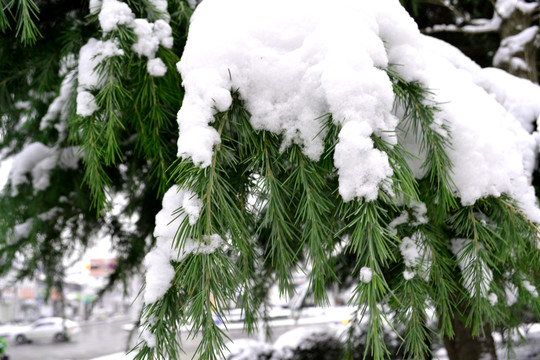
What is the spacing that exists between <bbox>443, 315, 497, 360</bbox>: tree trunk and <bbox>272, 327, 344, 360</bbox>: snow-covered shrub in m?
2.13

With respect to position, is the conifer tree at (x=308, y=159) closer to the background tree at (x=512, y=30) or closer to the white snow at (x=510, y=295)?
the white snow at (x=510, y=295)

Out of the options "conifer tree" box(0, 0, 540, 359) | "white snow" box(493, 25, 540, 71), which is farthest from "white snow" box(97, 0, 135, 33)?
"white snow" box(493, 25, 540, 71)

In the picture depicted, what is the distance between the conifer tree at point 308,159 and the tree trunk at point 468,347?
1.05 metres

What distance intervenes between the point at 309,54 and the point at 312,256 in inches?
13.6

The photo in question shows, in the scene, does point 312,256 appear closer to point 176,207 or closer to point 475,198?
point 176,207

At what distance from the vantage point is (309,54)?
70 cm

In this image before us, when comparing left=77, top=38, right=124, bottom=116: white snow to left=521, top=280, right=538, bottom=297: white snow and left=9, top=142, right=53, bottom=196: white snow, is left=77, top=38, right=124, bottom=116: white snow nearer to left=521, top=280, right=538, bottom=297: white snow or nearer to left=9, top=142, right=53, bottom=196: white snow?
left=9, top=142, right=53, bottom=196: white snow

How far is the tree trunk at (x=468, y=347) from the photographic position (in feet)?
6.30

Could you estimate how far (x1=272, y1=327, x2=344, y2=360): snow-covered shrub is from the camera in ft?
13.3

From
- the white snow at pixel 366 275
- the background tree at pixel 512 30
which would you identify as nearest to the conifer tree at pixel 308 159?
the white snow at pixel 366 275

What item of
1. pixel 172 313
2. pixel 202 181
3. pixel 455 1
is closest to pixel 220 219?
pixel 202 181

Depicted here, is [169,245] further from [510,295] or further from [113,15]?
[510,295]

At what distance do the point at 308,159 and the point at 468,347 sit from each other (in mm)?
1763

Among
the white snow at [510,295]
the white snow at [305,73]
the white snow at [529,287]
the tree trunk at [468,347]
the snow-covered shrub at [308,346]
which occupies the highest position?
the white snow at [305,73]
